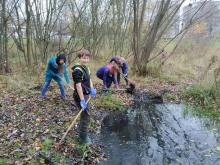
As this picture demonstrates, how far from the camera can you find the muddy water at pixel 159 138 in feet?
17.4

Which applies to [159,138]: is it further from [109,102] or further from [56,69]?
[56,69]

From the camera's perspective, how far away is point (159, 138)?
627 centimetres

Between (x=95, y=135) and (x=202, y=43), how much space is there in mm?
15886

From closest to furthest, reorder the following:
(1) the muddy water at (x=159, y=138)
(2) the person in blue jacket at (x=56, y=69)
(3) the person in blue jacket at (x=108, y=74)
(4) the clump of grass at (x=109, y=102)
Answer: (1) the muddy water at (x=159, y=138) < (2) the person in blue jacket at (x=56, y=69) < (4) the clump of grass at (x=109, y=102) < (3) the person in blue jacket at (x=108, y=74)

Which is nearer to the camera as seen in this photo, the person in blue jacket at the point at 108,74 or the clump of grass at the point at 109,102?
the clump of grass at the point at 109,102

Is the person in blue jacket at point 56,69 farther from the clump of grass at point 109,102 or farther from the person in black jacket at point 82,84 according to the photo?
the person in black jacket at point 82,84

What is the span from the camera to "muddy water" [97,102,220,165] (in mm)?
5289

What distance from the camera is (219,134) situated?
6559 millimetres

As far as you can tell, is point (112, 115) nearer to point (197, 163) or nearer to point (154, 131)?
point (154, 131)

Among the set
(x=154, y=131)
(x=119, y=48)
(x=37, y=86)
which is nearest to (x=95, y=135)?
(x=154, y=131)

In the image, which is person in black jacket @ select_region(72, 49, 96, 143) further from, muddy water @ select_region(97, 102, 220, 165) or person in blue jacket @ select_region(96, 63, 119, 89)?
person in blue jacket @ select_region(96, 63, 119, 89)

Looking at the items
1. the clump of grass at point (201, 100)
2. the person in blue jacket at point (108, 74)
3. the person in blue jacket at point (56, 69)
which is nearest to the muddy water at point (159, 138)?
the clump of grass at point (201, 100)

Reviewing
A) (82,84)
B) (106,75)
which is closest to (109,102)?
(106,75)

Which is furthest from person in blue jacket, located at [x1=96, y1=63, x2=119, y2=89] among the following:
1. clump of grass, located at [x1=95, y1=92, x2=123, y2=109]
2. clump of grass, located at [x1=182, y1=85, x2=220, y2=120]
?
clump of grass, located at [x1=182, y1=85, x2=220, y2=120]
